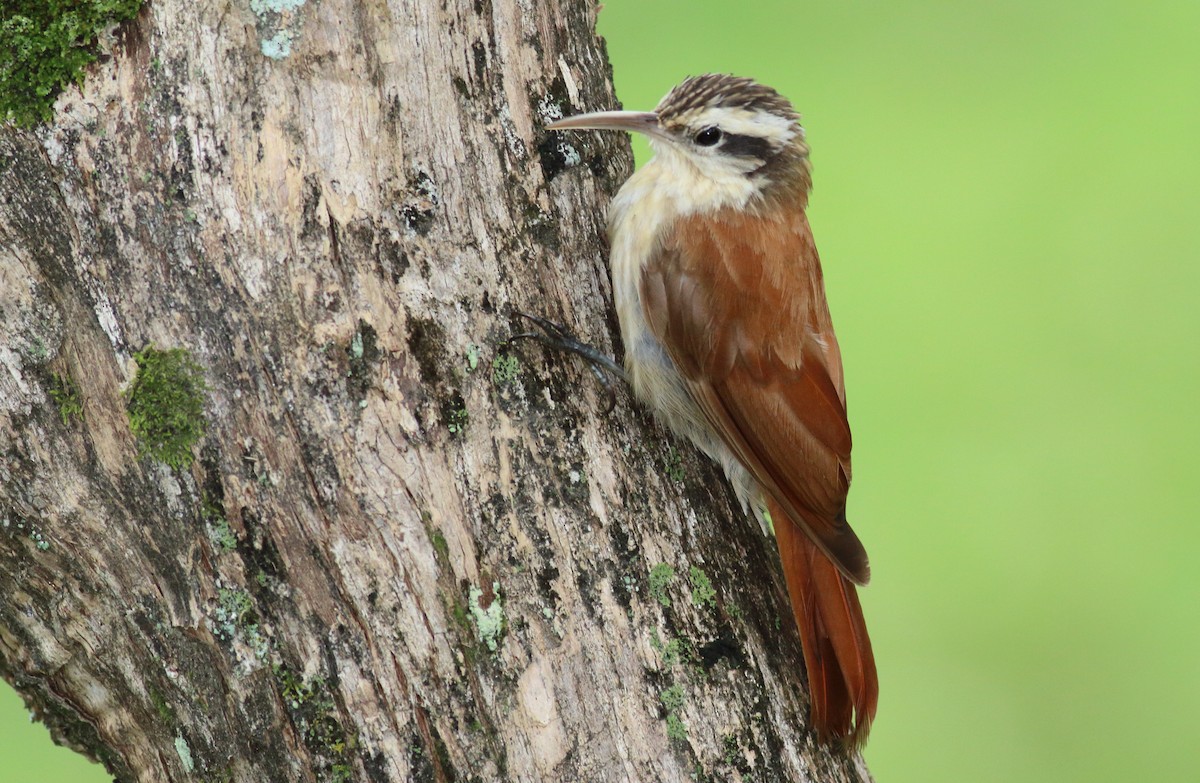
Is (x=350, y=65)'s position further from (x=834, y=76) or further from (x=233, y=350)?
(x=834, y=76)

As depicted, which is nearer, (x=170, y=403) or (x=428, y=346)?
(x=170, y=403)

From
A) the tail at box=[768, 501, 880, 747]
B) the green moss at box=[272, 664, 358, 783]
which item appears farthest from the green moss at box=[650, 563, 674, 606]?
the green moss at box=[272, 664, 358, 783]

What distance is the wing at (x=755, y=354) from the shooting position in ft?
10.2

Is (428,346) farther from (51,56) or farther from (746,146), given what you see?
(746,146)

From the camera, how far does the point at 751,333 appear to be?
3.19 metres

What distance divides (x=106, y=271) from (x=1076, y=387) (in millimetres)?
4637

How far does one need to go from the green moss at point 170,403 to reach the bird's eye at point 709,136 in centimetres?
155

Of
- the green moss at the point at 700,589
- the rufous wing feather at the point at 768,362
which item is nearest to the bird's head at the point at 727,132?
the rufous wing feather at the point at 768,362

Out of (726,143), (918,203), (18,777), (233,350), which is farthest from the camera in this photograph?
(918,203)

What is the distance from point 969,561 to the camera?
5406 mm

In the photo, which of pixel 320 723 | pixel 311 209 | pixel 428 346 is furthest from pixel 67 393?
pixel 320 723

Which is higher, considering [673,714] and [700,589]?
[700,589]

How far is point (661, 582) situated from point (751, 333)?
0.85m

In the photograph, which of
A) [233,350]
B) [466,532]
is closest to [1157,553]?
[466,532]
